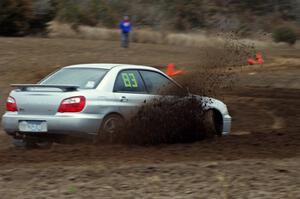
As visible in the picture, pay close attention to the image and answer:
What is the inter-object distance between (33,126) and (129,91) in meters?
1.66

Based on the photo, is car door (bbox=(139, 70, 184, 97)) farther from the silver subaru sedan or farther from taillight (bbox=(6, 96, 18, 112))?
taillight (bbox=(6, 96, 18, 112))

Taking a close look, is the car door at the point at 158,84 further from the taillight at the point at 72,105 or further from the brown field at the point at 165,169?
the taillight at the point at 72,105

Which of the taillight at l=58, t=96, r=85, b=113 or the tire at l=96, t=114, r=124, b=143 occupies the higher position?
the taillight at l=58, t=96, r=85, b=113

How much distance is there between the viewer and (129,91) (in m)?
11.7

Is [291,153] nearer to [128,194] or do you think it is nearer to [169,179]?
[169,179]

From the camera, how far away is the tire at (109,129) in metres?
11.1

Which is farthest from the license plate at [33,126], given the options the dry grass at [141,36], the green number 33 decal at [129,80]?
the dry grass at [141,36]

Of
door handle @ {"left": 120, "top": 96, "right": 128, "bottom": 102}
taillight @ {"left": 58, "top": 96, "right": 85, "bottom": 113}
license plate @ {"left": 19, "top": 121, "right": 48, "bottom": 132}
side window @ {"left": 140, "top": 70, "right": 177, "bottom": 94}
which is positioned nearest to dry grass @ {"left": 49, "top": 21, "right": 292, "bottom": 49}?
side window @ {"left": 140, "top": 70, "right": 177, "bottom": 94}

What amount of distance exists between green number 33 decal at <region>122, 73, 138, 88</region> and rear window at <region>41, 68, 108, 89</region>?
359mm

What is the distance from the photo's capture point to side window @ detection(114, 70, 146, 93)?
11.6 m

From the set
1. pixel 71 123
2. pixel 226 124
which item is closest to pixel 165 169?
pixel 71 123

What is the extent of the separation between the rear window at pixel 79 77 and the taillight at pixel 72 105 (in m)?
0.42

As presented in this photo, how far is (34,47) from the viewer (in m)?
30.3

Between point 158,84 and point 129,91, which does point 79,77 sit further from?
point 158,84
